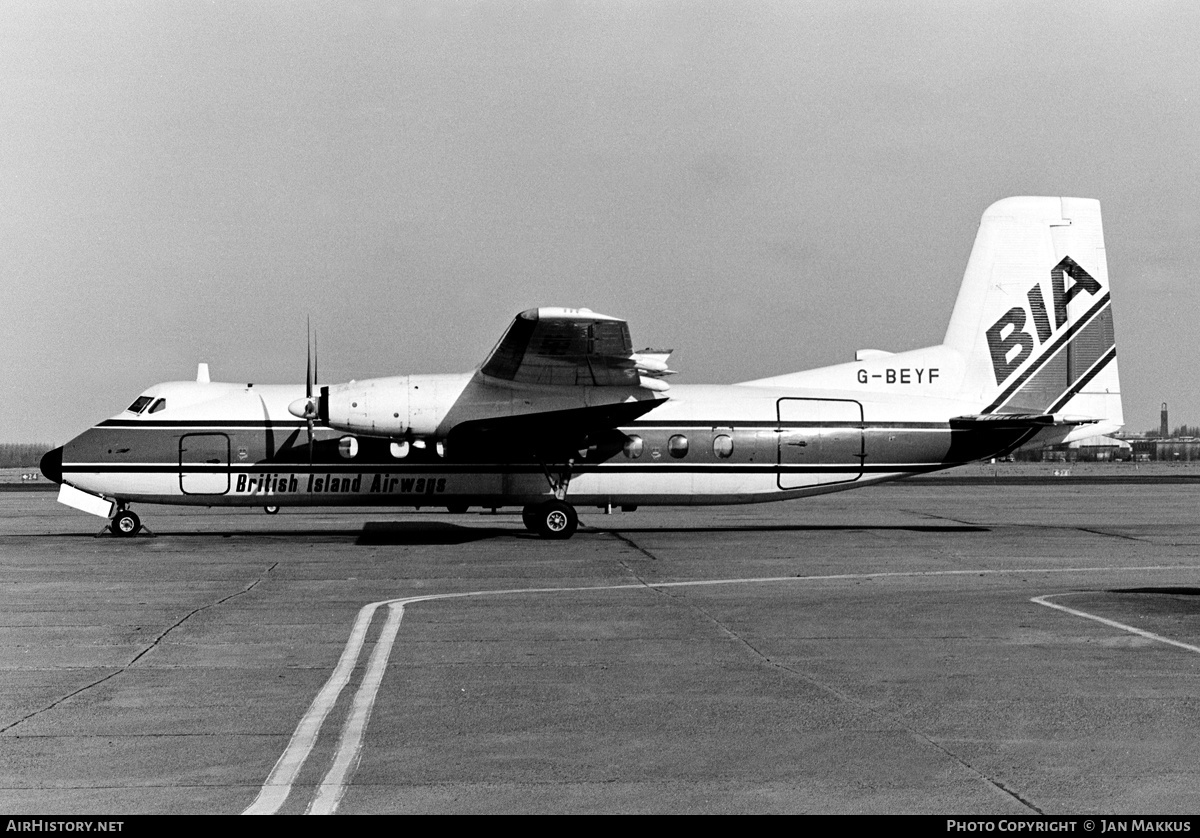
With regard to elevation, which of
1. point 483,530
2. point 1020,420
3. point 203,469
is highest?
point 1020,420

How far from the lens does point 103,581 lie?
16531 mm

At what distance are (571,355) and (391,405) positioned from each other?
12.6ft

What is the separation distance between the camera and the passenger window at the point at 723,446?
25.0 metres

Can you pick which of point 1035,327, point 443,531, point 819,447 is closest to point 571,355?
point 819,447

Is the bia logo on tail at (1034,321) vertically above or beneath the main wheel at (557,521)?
above

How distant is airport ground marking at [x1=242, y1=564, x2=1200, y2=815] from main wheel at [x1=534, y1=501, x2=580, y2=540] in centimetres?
773

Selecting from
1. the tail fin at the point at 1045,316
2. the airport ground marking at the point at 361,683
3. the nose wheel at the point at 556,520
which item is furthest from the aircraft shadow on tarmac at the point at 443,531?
the airport ground marking at the point at 361,683

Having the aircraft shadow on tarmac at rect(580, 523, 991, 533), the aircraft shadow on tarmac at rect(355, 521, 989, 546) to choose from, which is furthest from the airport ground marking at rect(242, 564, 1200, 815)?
the aircraft shadow on tarmac at rect(355, 521, 989, 546)

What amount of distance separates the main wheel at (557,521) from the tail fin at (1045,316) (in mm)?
9595

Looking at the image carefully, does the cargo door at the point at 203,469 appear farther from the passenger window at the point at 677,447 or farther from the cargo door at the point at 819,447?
the cargo door at the point at 819,447

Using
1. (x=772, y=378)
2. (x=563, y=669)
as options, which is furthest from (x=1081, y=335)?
(x=563, y=669)

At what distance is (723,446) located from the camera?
82.0 feet

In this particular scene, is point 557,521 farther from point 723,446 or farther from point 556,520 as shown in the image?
point 723,446

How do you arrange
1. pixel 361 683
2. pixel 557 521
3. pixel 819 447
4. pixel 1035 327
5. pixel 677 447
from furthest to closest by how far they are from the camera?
pixel 1035 327 < pixel 819 447 < pixel 677 447 < pixel 557 521 < pixel 361 683
